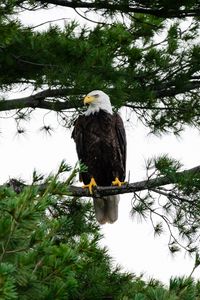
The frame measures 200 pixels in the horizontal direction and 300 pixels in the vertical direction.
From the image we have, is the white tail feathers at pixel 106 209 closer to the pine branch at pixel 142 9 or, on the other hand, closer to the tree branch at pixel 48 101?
the tree branch at pixel 48 101

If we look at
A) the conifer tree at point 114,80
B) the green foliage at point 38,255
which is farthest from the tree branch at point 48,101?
the green foliage at point 38,255

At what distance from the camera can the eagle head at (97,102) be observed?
544 centimetres

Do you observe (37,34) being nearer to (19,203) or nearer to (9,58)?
(9,58)

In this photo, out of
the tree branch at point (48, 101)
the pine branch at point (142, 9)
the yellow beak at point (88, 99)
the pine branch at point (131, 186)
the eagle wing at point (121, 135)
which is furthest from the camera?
the eagle wing at point (121, 135)

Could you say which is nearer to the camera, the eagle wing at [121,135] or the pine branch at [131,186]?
the pine branch at [131,186]

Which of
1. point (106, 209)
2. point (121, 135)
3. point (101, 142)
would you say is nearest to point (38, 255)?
point (101, 142)

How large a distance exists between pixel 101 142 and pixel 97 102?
32cm

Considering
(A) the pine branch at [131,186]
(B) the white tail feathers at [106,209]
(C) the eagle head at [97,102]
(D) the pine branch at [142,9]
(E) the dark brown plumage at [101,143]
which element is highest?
(D) the pine branch at [142,9]

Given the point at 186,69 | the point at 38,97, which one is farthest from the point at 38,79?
the point at 186,69

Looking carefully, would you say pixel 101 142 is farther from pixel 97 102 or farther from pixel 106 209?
pixel 106 209

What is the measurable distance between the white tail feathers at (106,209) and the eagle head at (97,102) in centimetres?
66

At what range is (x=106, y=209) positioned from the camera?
6.07m

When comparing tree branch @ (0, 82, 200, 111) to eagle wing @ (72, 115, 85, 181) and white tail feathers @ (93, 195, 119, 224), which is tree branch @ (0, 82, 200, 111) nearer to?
eagle wing @ (72, 115, 85, 181)

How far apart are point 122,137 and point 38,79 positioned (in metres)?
0.70
